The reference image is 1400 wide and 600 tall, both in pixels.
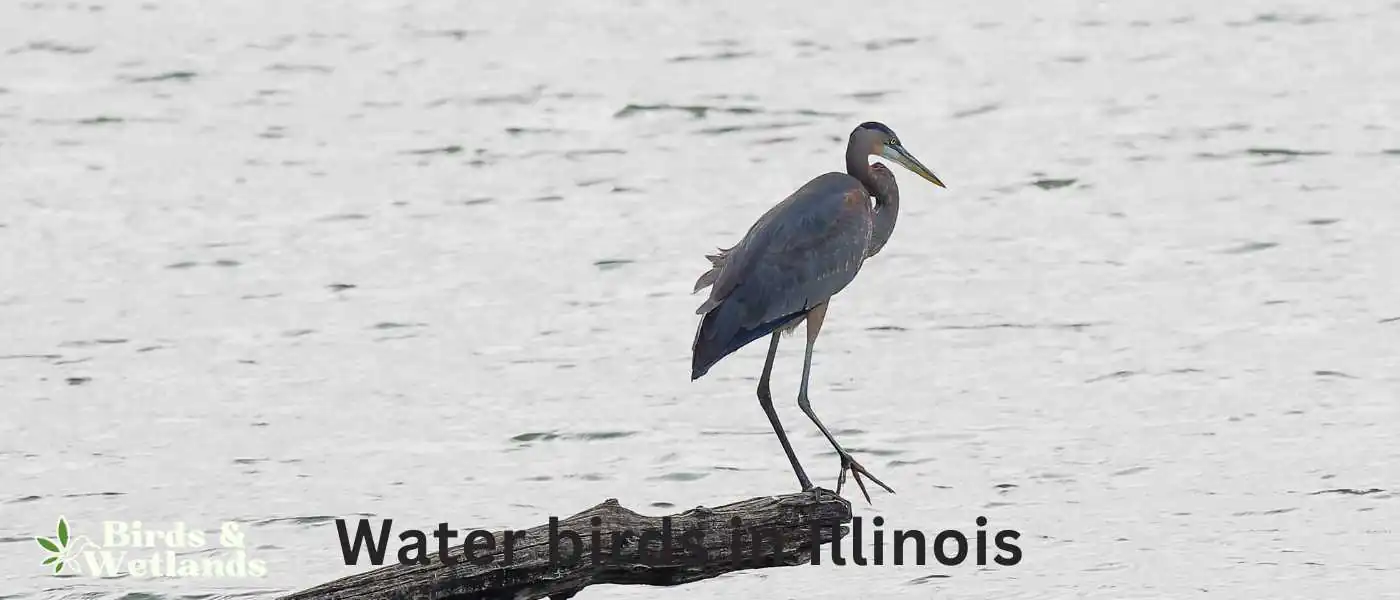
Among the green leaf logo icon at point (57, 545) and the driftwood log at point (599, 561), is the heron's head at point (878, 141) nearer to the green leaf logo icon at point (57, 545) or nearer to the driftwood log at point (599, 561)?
the driftwood log at point (599, 561)

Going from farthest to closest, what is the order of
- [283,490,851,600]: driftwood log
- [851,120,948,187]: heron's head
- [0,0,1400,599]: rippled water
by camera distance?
[0,0,1400,599]: rippled water
[851,120,948,187]: heron's head
[283,490,851,600]: driftwood log

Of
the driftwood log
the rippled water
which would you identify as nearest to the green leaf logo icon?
the rippled water

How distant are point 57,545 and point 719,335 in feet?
9.89

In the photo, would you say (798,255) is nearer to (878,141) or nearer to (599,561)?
(878,141)

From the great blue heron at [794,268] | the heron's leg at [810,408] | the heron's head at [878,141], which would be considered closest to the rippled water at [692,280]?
the heron's leg at [810,408]

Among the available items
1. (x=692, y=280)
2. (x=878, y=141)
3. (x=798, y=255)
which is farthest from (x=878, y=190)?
(x=692, y=280)

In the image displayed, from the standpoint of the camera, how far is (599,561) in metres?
6.84

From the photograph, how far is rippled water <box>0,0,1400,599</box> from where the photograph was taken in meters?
9.61

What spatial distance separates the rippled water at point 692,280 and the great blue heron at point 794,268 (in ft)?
3.57

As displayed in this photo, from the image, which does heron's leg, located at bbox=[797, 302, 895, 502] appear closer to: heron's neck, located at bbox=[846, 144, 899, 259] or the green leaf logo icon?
heron's neck, located at bbox=[846, 144, 899, 259]

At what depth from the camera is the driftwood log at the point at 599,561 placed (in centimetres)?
680

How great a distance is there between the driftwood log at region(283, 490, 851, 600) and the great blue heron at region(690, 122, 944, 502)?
0.81 meters

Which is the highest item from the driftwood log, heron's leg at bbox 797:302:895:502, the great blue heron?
the great blue heron

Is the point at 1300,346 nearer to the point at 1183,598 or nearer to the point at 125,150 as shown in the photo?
the point at 1183,598
